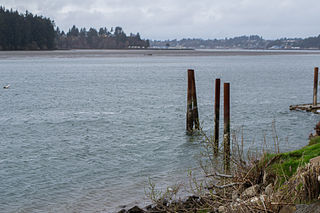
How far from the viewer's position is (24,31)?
149250 millimetres

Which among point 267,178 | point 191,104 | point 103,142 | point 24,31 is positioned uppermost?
point 24,31

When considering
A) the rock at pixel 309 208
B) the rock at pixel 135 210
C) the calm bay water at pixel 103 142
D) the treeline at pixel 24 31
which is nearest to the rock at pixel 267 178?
the rock at pixel 309 208

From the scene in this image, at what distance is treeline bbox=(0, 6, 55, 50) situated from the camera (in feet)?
473

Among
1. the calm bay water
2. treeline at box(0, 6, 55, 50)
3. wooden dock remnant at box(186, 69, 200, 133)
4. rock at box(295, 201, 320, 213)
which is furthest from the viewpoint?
treeline at box(0, 6, 55, 50)

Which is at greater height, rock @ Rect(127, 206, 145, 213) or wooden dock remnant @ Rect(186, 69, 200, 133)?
wooden dock remnant @ Rect(186, 69, 200, 133)

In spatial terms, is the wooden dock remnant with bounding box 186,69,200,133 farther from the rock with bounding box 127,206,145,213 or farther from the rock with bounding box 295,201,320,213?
the rock with bounding box 295,201,320,213

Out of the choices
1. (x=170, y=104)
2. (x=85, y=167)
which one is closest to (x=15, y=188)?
(x=85, y=167)

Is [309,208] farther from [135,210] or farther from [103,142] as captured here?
[103,142]

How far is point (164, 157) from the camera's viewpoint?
17734 millimetres

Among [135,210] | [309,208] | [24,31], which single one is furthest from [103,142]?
[24,31]

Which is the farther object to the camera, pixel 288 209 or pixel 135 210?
pixel 135 210

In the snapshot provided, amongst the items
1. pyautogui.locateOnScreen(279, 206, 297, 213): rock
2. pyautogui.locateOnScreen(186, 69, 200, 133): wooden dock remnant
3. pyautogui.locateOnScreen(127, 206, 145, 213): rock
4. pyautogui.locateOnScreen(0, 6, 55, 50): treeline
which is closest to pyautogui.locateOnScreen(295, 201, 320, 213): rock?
pyautogui.locateOnScreen(279, 206, 297, 213): rock

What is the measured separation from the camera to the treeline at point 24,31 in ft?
473

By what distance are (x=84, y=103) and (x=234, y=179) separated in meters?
29.0
